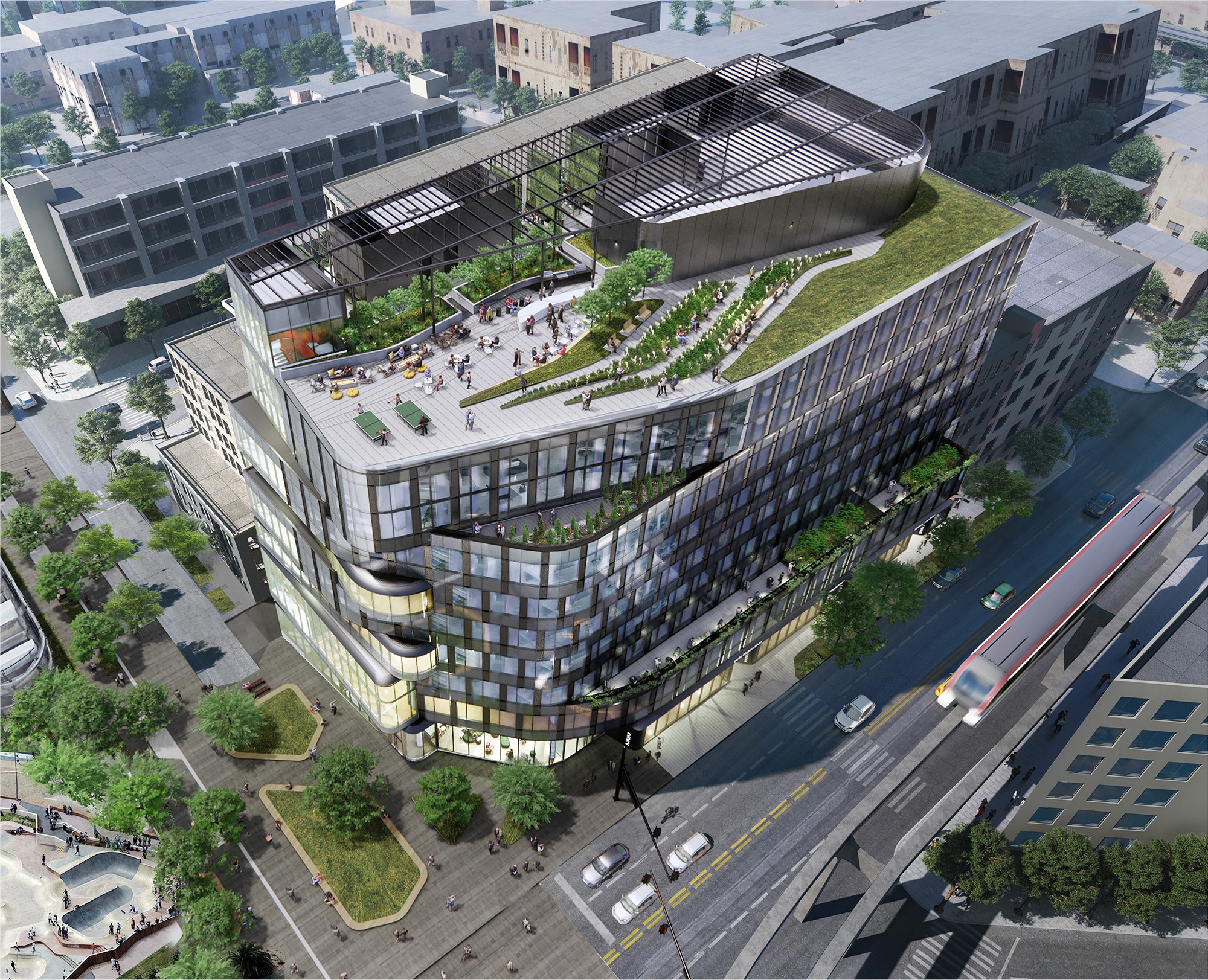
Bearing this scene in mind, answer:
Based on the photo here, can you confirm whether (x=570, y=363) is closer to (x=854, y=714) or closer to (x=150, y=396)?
(x=854, y=714)

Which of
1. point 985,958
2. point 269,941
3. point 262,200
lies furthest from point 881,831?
point 262,200

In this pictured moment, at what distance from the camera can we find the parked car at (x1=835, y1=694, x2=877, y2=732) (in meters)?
89.4

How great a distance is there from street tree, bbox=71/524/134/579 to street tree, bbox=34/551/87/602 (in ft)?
2.85

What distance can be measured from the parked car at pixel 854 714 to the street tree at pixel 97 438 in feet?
299

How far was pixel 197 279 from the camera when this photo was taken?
143750 mm

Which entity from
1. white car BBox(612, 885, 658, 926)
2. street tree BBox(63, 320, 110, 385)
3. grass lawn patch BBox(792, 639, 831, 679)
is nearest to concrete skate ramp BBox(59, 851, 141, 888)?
white car BBox(612, 885, 658, 926)

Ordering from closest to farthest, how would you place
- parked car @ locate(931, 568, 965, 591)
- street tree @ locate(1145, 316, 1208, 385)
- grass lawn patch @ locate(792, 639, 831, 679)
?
1. grass lawn patch @ locate(792, 639, 831, 679)
2. parked car @ locate(931, 568, 965, 591)
3. street tree @ locate(1145, 316, 1208, 385)

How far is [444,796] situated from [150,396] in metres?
73.1

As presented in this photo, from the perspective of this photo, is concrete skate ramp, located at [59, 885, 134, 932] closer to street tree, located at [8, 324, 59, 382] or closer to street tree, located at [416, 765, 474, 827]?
street tree, located at [416, 765, 474, 827]

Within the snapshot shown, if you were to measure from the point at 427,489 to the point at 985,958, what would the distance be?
195 ft

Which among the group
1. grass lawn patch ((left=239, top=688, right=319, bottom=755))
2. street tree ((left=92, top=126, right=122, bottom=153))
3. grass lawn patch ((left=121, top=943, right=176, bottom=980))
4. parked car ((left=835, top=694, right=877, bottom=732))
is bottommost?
parked car ((left=835, top=694, right=877, bottom=732))

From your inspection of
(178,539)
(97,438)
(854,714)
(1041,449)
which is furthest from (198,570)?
(1041,449)

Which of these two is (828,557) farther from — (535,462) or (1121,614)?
(535,462)

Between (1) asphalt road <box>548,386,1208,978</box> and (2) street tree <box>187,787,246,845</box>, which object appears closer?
(1) asphalt road <box>548,386,1208,978</box>
